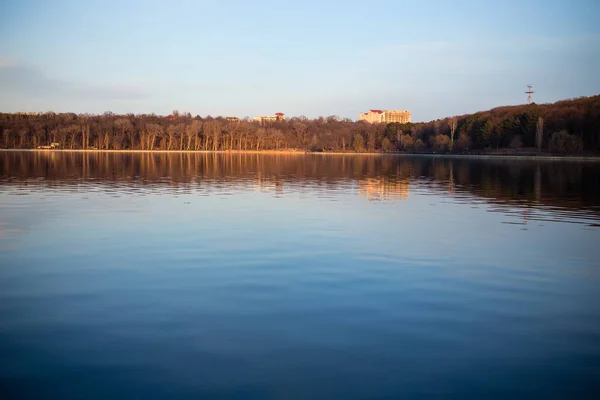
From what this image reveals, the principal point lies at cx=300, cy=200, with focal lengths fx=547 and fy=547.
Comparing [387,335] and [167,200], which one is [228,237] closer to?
[387,335]

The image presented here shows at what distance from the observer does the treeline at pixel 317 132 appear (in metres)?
104

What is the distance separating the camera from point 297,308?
7250mm

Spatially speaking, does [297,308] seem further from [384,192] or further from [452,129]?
[452,129]

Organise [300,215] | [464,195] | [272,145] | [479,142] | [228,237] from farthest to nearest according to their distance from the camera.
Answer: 1. [272,145]
2. [479,142]
3. [464,195]
4. [300,215]
5. [228,237]

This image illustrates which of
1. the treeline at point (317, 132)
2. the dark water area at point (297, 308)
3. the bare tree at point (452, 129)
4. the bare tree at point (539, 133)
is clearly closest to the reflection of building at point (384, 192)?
the dark water area at point (297, 308)

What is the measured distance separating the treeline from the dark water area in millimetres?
90813

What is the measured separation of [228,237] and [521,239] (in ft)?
22.6

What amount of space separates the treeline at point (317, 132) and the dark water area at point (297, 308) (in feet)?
298

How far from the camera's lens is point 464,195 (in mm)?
24203

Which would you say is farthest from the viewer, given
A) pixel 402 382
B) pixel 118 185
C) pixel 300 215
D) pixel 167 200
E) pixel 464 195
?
pixel 118 185

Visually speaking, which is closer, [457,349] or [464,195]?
[457,349]

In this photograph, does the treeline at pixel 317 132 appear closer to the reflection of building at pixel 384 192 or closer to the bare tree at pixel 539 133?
the bare tree at pixel 539 133

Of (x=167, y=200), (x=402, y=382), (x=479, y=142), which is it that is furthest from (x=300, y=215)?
(x=479, y=142)

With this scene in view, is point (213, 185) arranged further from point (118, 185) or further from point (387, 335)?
point (387, 335)
